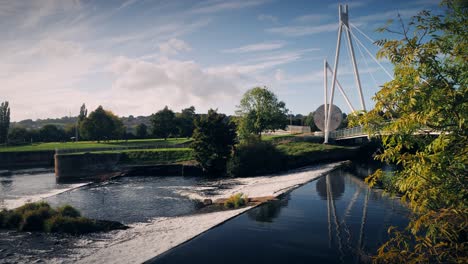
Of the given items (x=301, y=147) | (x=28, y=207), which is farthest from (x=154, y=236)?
(x=301, y=147)

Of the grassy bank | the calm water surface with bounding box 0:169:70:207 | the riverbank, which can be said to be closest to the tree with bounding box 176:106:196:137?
the calm water surface with bounding box 0:169:70:207

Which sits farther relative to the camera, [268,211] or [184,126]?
[184,126]

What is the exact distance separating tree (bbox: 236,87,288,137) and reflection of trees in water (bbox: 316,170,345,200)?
89.3 feet

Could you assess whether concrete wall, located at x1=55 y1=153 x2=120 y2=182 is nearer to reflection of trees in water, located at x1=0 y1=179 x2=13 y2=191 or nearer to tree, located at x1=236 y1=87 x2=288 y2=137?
reflection of trees in water, located at x1=0 y1=179 x2=13 y2=191

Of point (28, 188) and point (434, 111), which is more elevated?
point (434, 111)

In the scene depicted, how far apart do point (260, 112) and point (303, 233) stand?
50.1 m

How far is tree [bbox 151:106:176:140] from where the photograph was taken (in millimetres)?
91938

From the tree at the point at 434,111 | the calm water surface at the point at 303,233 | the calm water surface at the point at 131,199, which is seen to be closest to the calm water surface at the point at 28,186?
the calm water surface at the point at 131,199

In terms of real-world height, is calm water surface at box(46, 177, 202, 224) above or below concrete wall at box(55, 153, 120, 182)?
below

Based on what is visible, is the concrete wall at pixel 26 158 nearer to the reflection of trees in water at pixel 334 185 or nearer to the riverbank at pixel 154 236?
the riverbank at pixel 154 236

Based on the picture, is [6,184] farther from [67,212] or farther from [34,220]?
[34,220]

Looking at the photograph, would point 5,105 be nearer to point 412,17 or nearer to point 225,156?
point 225,156

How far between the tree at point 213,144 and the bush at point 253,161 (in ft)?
8.98

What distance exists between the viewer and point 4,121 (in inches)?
4097
